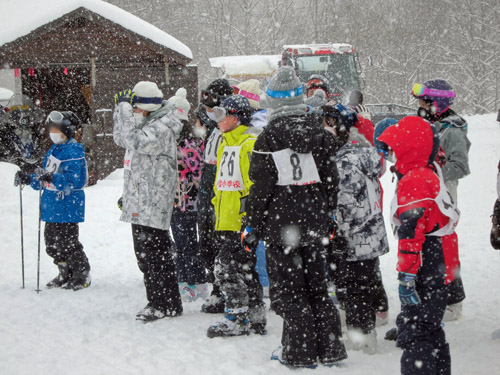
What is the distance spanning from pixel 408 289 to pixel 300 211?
95cm

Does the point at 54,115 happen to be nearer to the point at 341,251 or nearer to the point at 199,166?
the point at 199,166

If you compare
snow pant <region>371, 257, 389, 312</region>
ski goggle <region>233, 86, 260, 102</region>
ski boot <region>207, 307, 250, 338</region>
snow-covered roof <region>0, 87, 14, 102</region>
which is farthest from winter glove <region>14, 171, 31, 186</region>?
snow-covered roof <region>0, 87, 14, 102</region>

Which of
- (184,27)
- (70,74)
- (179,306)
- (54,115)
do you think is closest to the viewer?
(179,306)

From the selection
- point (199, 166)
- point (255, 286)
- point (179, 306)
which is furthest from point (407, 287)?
point (199, 166)

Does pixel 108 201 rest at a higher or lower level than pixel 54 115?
lower

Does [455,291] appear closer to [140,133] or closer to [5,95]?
[140,133]

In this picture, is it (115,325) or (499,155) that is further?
(499,155)

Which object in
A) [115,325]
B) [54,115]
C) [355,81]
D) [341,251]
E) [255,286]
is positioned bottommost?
[115,325]

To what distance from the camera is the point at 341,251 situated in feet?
13.7

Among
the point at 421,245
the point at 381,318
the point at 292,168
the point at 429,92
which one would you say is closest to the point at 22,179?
the point at 292,168

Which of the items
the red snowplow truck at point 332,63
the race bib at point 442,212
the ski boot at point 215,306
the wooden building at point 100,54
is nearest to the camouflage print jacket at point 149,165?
the ski boot at point 215,306

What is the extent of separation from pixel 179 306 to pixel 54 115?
106 inches

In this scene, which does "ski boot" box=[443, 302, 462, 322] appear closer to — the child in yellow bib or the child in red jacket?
the child in red jacket

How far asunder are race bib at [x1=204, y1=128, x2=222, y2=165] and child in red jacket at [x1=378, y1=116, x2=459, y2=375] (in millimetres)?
2084
